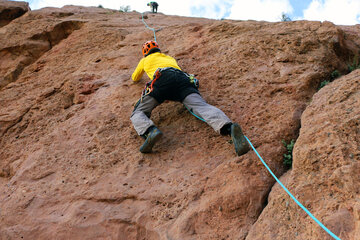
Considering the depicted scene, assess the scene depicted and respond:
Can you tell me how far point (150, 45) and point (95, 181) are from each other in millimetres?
2435

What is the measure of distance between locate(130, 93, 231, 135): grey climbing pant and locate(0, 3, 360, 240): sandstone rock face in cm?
29

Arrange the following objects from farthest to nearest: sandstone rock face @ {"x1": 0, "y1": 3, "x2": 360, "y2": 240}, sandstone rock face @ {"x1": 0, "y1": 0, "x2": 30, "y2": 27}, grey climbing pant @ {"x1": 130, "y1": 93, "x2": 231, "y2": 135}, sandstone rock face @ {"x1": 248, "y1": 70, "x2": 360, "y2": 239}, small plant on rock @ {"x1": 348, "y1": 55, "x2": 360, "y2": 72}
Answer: sandstone rock face @ {"x1": 0, "y1": 0, "x2": 30, "y2": 27} → small plant on rock @ {"x1": 348, "y1": 55, "x2": 360, "y2": 72} → grey climbing pant @ {"x1": 130, "y1": 93, "x2": 231, "y2": 135} → sandstone rock face @ {"x1": 0, "y1": 3, "x2": 360, "y2": 240} → sandstone rock face @ {"x1": 248, "y1": 70, "x2": 360, "y2": 239}

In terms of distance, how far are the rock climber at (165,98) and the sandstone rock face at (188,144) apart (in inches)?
11.2

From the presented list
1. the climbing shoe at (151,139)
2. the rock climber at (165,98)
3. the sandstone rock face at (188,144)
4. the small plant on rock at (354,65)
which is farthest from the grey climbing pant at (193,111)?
the small plant on rock at (354,65)

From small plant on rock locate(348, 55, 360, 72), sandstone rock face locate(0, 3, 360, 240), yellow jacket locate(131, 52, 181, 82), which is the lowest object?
sandstone rock face locate(0, 3, 360, 240)

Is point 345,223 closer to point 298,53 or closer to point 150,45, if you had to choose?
point 298,53

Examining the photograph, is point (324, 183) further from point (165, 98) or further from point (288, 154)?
point (165, 98)

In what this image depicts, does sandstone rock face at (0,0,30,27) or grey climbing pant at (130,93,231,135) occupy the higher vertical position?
sandstone rock face at (0,0,30,27)

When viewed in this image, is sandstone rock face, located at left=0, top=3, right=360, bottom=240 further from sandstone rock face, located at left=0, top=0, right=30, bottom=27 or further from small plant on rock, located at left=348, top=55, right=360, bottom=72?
sandstone rock face, located at left=0, top=0, right=30, bottom=27

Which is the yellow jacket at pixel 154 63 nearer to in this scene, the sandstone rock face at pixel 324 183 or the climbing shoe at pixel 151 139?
the climbing shoe at pixel 151 139

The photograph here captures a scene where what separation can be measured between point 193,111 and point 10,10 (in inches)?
327

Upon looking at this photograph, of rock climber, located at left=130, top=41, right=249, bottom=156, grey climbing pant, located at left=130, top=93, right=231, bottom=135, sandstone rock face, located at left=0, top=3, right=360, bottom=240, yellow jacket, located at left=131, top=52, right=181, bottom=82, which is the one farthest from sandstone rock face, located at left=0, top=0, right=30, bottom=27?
grey climbing pant, located at left=130, top=93, right=231, bottom=135

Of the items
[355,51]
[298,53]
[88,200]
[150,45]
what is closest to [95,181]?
[88,200]

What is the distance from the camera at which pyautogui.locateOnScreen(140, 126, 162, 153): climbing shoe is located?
3.89 m
